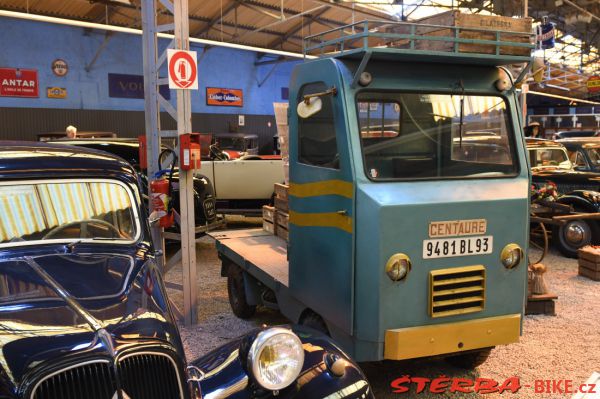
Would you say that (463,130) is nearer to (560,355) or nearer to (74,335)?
(560,355)

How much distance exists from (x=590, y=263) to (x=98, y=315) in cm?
739

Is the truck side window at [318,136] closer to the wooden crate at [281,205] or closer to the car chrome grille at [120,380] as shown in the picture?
the wooden crate at [281,205]

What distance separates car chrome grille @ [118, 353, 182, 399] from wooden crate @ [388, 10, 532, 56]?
281 cm

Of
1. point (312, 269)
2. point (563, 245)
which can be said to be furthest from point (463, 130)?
point (563, 245)

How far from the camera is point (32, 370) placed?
7.25 feet

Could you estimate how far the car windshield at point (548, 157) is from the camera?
11.1 meters

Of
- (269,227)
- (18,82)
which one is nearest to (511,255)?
(269,227)

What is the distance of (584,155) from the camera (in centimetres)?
1124

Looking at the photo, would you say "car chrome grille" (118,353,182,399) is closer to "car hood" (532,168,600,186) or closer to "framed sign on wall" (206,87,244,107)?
"car hood" (532,168,600,186)

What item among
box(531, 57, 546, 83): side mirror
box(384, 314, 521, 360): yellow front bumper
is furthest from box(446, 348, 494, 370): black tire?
box(531, 57, 546, 83): side mirror

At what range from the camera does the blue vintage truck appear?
Answer: 3754mm

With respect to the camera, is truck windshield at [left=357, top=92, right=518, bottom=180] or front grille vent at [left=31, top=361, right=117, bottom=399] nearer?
front grille vent at [left=31, top=361, right=117, bottom=399]

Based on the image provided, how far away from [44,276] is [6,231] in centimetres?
51

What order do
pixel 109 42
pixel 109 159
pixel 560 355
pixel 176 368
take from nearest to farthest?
pixel 176 368, pixel 109 159, pixel 560 355, pixel 109 42
